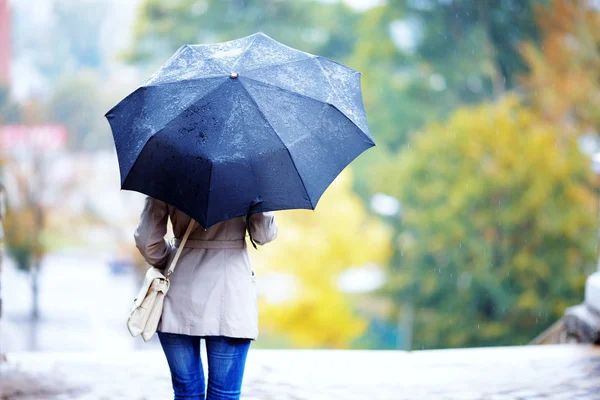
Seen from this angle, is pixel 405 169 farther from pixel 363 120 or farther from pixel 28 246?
pixel 363 120

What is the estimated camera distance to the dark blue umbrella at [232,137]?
2.43 m

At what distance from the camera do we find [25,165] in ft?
63.7

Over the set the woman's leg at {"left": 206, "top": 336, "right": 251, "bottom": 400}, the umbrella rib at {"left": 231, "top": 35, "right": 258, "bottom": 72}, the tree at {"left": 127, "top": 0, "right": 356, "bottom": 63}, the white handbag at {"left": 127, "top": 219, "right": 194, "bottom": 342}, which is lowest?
the woman's leg at {"left": 206, "top": 336, "right": 251, "bottom": 400}

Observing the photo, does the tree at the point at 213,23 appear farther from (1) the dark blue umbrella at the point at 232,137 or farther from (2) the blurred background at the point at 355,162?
(1) the dark blue umbrella at the point at 232,137

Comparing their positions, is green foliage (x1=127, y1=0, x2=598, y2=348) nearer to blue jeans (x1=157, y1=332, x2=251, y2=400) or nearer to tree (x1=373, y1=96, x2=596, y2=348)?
tree (x1=373, y1=96, x2=596, y2=348)

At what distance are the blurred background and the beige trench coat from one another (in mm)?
13146

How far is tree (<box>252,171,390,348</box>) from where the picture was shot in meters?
18.5

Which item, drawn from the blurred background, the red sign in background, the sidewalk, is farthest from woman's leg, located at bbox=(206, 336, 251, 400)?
the red sign in background

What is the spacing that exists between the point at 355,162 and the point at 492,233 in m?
6.26

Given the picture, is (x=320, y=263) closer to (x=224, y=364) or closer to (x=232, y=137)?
(x=224, y=364)

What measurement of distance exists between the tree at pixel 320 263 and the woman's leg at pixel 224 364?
1566 cm

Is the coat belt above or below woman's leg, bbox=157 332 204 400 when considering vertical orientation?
above

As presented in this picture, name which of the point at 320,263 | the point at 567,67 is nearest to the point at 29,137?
the point at 320,263

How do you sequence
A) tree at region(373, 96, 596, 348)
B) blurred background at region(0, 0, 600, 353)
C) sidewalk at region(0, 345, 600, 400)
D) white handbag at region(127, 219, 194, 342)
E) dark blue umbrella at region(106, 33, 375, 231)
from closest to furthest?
1. dark blue umbrella at region(106, 33, 375, 231)
2. white handbag at region(127, 219, 194, 342)
3. sidewalk at region(0, 345, 600, 400)
4. tree at region(373, 96, 596, 348)
5. blurred background at region(0, 0, 600, 353)
